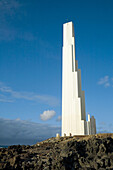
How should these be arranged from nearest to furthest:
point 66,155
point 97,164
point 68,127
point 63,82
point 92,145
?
1. point 97,164
2. point 66,155
3. point 92,145
4. point 68,127
5. point 63,82

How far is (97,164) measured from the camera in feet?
30.0

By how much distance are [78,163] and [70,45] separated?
88.8 feet

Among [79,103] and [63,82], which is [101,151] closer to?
[79,103]

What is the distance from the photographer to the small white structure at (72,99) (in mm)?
29031

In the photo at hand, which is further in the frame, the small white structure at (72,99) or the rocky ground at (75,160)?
the small white structure at (72,99)

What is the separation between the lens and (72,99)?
99.2 ft

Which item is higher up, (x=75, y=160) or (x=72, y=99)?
(x=72, y=99)

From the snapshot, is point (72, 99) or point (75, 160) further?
point (72, 99)

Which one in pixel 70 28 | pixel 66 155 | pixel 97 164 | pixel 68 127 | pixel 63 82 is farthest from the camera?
pixel 70 28

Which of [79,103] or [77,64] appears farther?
[77,64]

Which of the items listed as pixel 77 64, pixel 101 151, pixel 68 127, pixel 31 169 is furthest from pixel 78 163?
pixel 77 64

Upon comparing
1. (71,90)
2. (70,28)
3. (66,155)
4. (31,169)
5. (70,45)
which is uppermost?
(70,28)

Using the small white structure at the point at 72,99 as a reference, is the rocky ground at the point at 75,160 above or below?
below

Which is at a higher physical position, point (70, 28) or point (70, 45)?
point (70, 28)
